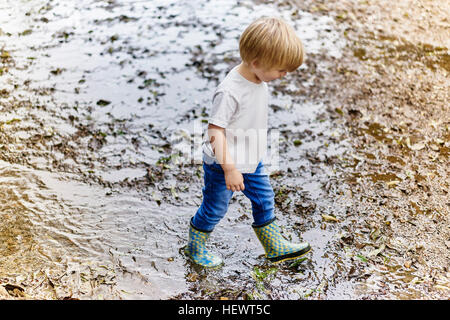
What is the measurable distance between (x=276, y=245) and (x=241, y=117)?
0.98 metres

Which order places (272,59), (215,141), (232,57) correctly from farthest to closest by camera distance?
(232,57) < (215,141) < (272,59)

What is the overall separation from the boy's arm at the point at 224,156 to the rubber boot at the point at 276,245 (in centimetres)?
56

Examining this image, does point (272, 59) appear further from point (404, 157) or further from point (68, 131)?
point (68, 131)

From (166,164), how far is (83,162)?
0.75 m

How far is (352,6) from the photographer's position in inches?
280

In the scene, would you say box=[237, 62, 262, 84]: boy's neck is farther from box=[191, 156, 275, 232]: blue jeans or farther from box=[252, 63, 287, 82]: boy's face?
box=[191, 156, 275, 232]: blue jeans

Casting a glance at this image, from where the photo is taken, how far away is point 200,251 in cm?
296

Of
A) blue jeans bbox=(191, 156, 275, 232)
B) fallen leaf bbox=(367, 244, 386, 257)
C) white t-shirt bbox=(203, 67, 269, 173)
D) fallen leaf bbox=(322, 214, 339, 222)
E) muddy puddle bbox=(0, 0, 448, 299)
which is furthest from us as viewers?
fallen leaf bbox=(322, 214, 339, 222)

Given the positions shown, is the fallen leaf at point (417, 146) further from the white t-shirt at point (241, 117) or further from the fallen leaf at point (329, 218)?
the white t-shirt at point (241, 117)

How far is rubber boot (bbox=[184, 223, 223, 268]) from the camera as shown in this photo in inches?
114
